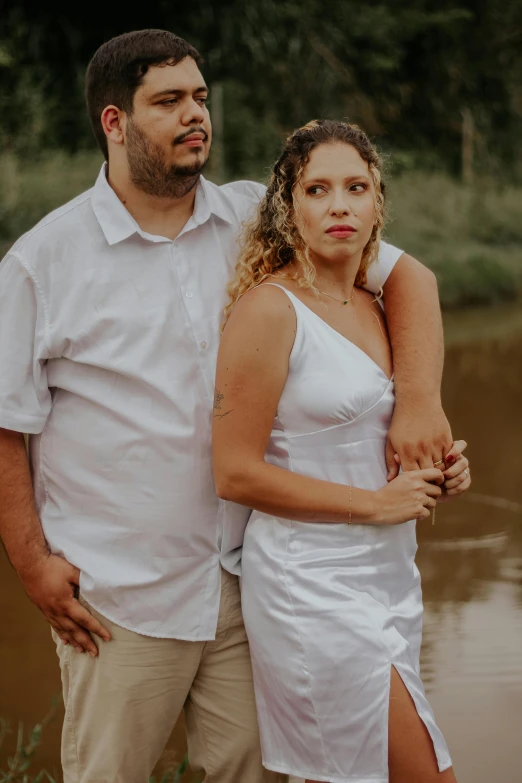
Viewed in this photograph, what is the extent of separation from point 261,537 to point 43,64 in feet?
44.1

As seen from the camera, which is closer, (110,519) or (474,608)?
(110,519)

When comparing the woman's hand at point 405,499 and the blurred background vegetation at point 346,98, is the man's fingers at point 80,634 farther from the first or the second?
the blurred background vegetation at point 346,98

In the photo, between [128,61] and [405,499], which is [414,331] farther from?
[128,61]

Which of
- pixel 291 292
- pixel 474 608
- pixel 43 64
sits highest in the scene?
pixel 43 64

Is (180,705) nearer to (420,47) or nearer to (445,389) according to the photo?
(445,389)

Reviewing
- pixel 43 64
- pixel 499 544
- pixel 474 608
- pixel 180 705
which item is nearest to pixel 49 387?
pixel 180 705

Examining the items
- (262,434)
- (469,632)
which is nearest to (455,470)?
(262,434)

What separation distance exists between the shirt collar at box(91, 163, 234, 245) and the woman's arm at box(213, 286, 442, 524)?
302 mm

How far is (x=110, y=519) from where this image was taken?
2281mm

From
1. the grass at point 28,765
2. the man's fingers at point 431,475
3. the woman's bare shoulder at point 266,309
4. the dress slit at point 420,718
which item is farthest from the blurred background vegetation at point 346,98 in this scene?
the dress slit at point 420,718

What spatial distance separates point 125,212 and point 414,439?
0.73m

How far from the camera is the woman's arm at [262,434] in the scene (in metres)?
2.08

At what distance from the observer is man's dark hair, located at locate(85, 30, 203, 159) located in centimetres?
229

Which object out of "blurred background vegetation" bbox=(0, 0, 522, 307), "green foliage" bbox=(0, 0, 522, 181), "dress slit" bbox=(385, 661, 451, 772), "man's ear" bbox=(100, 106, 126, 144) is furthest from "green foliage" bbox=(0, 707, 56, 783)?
"green foliage" bbox=(0, 0, 522, 181)
